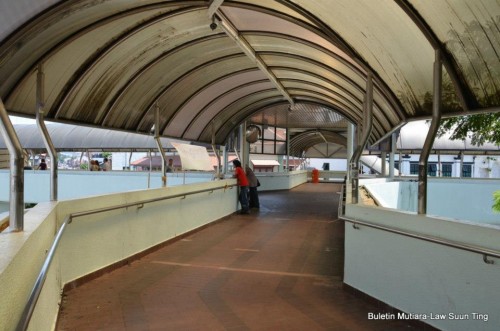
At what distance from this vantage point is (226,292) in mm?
4840

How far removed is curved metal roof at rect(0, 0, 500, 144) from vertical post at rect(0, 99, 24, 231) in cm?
179

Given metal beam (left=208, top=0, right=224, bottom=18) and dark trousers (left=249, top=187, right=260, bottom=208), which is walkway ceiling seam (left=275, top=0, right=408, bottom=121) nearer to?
metal beam (left=208, top=0, right=224, bottom=18)

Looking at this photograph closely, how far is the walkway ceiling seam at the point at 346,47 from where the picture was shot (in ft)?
16.4

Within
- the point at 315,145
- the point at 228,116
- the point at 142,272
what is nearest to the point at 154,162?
the point at 315,145

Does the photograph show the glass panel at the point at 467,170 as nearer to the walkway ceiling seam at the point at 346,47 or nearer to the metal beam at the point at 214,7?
the walkway ceiling seam at the point at 346,47

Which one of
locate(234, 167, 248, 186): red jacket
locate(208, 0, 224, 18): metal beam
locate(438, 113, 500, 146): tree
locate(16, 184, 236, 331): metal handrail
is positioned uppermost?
locate(208, 0, 224, 18): metal beam

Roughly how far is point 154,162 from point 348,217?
37298mm

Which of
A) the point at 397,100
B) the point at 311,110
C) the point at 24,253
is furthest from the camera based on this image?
the point at 311,110

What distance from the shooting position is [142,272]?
562 cm

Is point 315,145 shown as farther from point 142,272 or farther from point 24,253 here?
point 24,253

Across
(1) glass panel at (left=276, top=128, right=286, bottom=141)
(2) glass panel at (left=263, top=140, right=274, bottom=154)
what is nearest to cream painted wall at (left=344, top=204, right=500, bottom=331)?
(2) glass panel at (left=263, top=140, right=274, bottom=154)

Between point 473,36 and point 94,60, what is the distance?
4965 millimetres

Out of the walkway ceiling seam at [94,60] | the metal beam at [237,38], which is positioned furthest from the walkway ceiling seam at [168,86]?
Answer: the walkway ceiling seam at [94,60]

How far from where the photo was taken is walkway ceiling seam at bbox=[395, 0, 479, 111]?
12.5ft
